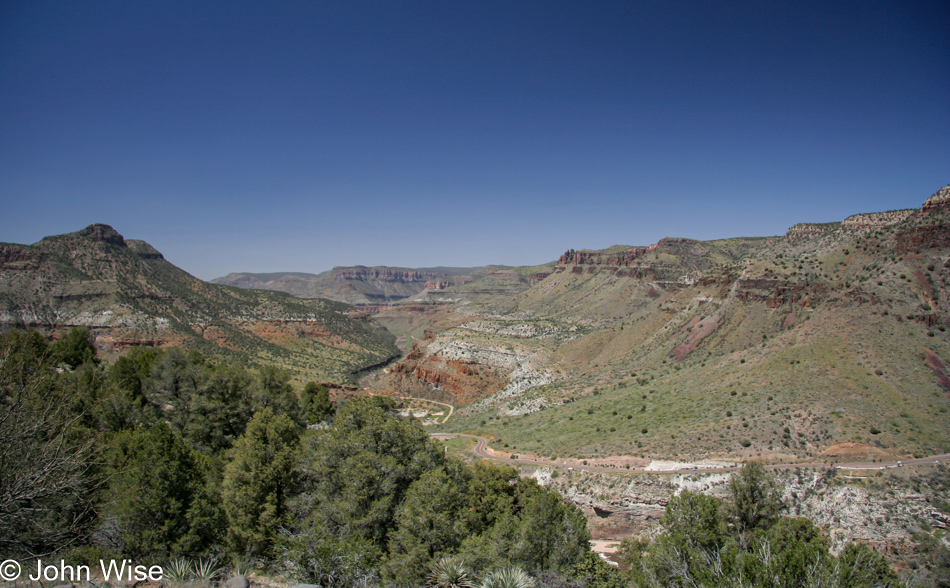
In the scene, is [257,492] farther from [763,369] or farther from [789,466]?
[763,369]

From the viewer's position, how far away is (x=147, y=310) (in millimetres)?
99688

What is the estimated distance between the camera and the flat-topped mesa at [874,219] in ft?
253

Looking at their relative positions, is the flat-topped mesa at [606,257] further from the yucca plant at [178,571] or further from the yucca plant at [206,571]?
the yucca plant at [178,571]

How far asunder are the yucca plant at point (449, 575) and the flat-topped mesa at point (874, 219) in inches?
3669

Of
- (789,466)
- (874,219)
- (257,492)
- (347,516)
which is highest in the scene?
(874,219)

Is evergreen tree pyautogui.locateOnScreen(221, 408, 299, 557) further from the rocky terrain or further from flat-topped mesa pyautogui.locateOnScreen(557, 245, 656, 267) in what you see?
flat-topped mesa pyautogui.locateOnScreen(557, 245, 656, 267)

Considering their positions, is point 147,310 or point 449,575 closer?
point 449,575

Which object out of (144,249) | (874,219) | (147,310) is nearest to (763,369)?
(874,219)

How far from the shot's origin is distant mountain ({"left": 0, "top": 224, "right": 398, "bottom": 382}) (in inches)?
3590

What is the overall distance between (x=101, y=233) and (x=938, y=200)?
16659cm

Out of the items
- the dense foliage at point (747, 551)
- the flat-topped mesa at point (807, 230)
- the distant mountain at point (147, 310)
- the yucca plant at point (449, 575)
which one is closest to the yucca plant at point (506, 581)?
the yucca plant at point (449, 575)

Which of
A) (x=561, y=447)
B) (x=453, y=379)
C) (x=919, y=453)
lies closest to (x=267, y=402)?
(x=561, y=447)

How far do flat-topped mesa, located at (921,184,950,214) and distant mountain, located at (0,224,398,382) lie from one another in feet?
325

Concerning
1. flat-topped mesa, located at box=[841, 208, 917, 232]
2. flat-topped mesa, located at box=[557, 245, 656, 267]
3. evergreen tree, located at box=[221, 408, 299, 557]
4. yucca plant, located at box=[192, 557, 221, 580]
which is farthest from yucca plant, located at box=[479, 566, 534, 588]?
flat-topped mesa, located at box=[557, 245, 656, 267]
